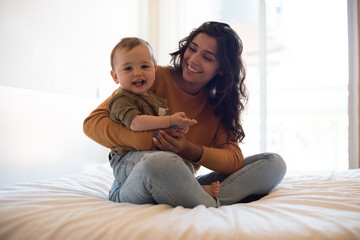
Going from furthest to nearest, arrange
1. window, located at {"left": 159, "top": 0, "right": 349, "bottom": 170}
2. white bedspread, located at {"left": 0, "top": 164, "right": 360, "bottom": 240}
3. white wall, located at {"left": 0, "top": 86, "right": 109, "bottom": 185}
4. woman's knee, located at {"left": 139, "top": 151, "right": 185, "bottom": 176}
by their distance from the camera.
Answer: window, located at {"left": 159, "top": 0, "right": 349, "bottom": 170} → white wall, located at {"left": 0, "top": 86, "right": 109, "bottom": 185} → woman's knee, located at {"left": 139, "top": 151, "right": 185, "bottom": 176} → white bedspread, located at {"left": 0, "top": 164, "right": 360, "bottom": 240}

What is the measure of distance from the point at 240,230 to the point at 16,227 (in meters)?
0.57

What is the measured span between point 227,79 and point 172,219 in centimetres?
79

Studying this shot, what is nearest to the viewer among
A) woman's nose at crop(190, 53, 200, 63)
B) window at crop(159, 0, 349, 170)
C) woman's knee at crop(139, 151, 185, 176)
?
woman's knee at crop(139, 151, 185, 176)

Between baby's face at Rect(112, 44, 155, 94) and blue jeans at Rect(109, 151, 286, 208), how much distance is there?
0.24 m

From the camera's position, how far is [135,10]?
336cm

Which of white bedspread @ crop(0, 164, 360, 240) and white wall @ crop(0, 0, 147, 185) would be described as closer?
white bedspread @ crop(0, 164, 360, 240)

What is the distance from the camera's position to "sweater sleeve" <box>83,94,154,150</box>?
116cm

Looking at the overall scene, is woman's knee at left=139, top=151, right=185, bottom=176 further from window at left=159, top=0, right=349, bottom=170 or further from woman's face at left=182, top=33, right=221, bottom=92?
window at left=159, top=0, right=349, bottom=170

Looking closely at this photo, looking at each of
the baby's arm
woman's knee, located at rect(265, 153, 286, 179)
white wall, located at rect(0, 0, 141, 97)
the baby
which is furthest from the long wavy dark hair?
white wall, located at rect(0, 0, 141, 97)

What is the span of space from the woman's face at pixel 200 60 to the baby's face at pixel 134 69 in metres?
0.22

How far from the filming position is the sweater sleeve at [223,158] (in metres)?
1.26

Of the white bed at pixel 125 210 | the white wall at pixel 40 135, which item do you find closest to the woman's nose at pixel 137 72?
the white bed at pixel 125 210

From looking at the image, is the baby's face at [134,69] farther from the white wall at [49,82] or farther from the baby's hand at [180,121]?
the white wall at [49,82]

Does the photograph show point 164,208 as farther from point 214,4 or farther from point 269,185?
point 214,4
